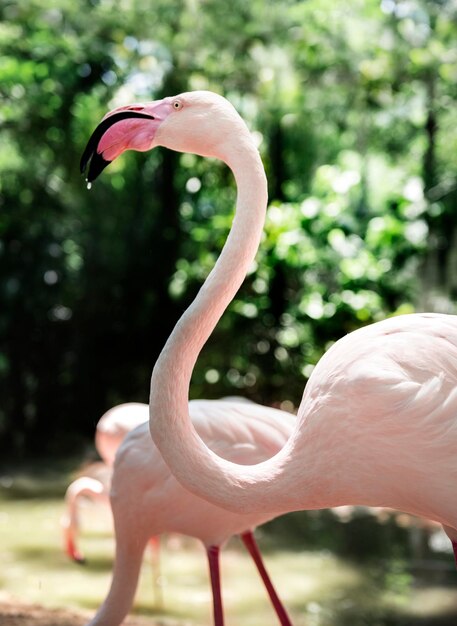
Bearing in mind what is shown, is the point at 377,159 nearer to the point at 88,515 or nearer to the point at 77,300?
the point at 77,300

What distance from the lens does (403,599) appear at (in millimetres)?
4191

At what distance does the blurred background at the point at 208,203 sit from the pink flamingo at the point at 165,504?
3.11 meters

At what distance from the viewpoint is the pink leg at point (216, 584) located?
2.71 meters

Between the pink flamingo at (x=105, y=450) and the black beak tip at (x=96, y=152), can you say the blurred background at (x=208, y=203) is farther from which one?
the black beak tip at (x=96, y=152)

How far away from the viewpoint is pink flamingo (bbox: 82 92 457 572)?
194 cm

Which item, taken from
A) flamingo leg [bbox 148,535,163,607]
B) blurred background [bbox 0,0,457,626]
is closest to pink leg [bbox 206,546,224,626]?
flamingo leg [bbox 148,535,163,607]

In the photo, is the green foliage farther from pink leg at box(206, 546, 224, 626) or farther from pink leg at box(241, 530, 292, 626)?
pink leg at box(206, 546, 224, 626)

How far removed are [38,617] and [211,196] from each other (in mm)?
5764

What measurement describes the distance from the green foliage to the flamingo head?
463 cm

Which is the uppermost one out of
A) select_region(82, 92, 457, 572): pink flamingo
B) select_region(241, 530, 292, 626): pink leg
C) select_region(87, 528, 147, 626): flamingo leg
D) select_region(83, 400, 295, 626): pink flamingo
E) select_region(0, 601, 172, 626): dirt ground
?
select_region(82, 92, 457, 572): pink flamingo

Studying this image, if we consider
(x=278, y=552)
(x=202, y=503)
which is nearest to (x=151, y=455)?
(x=202, y=503)

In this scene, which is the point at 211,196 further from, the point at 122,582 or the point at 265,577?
the point at 122,582

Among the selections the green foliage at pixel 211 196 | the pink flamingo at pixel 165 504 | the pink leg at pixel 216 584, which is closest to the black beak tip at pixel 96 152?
the pink flamingo at pixel 165 504

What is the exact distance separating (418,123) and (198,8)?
2.41m
